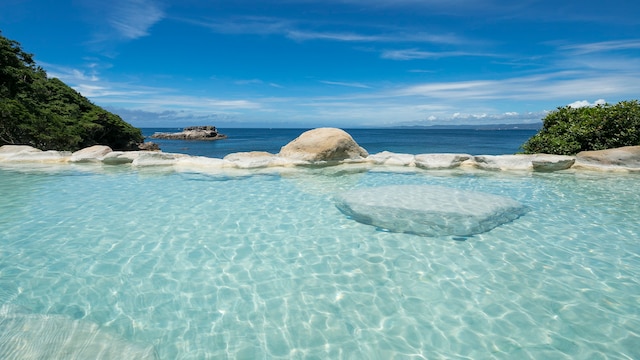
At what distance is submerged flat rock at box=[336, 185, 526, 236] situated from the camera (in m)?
6.39

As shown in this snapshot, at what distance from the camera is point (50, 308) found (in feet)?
12.6

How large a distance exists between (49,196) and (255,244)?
269 inches

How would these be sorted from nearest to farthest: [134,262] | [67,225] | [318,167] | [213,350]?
[213,350] < [134,262] < [67,225] < [318,167]

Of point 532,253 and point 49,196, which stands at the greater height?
point 49,196

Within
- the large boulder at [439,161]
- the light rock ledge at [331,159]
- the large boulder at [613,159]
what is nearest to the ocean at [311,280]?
the light rock ledge at [331,159]

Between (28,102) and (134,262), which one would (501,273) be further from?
(28,102)

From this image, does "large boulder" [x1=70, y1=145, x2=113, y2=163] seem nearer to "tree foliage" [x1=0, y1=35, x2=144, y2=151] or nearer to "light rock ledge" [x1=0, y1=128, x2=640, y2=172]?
"light rock ledge" [x1=0, y1=128, x2=640, y2=172]

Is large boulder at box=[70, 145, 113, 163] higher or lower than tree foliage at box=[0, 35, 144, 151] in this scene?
lower

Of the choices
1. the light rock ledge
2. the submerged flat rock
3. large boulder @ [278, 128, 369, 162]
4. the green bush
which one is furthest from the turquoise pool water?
the green bush

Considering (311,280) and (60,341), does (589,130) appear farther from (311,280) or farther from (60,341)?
(60,341)

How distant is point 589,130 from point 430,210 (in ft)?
38.6

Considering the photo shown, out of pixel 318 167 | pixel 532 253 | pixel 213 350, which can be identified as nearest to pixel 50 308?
pixel 213 350

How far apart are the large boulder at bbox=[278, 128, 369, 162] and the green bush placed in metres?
8.49

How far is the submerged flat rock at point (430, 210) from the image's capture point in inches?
252
